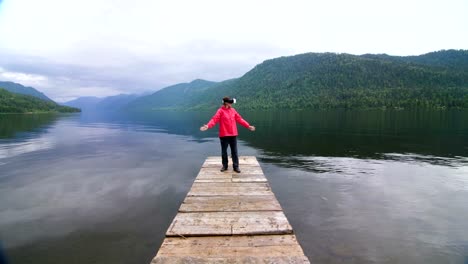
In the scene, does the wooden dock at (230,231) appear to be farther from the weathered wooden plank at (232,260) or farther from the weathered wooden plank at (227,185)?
the weathered wooden plank at (227,185)

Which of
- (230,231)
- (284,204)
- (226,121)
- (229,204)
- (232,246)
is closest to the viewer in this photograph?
(232,246)

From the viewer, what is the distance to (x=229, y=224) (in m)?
6.55

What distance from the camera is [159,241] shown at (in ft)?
28.1

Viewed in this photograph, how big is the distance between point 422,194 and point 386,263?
726 centimetres

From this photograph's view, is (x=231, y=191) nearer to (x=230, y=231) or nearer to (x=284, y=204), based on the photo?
(x=230, y=231)

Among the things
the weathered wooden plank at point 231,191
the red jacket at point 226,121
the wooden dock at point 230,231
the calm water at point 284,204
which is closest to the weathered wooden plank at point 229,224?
the wooden dock at point 230,231

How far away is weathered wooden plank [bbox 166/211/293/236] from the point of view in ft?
20.1

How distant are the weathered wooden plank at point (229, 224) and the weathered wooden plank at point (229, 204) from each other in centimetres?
29

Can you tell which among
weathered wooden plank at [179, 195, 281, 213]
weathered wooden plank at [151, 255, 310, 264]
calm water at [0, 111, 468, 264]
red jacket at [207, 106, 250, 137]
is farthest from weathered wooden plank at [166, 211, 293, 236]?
red jacket at [207, 106, 250, 137]

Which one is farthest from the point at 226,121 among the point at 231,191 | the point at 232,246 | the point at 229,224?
the point at 232,246

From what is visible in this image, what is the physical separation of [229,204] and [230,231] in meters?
1.79

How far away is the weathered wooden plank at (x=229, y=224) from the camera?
6113 millimetres

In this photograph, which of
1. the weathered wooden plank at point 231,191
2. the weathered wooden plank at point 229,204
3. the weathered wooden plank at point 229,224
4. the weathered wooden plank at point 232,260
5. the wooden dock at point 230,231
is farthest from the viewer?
the weathered wooden plank at point 231,191

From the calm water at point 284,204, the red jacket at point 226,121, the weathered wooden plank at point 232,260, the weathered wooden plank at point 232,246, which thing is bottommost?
the calm water at point 284,204
